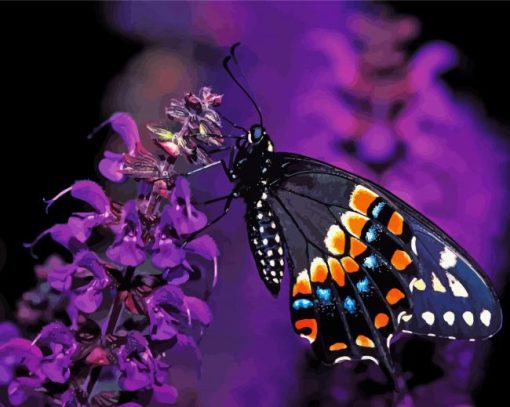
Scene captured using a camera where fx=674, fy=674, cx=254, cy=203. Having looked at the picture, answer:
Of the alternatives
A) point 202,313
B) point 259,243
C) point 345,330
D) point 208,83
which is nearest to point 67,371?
point 202,313

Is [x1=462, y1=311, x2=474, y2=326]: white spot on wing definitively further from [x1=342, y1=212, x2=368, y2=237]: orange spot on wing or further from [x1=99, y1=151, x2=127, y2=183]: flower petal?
[x1=99, y1=151, x2=127, y2=183]: flower petal

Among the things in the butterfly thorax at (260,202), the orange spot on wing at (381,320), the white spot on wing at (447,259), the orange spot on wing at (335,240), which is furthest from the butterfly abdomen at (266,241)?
the white spot on wing at (447,259)

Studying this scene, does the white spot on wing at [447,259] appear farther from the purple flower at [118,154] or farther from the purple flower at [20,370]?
the purple flower at [20,370]

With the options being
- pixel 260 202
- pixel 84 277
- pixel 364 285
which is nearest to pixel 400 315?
pixel 364 285

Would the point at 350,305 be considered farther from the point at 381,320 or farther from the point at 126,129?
the point at 126,129

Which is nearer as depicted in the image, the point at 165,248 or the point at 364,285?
the point at 165,248

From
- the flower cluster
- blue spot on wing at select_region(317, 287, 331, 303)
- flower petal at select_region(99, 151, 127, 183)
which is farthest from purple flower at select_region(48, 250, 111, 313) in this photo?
blue spot on wing at select_region(317, 287, 331, 303)
